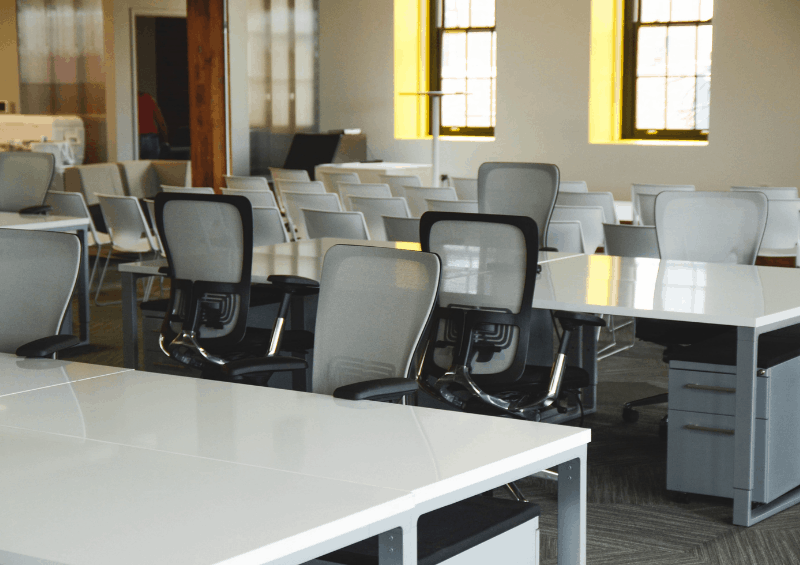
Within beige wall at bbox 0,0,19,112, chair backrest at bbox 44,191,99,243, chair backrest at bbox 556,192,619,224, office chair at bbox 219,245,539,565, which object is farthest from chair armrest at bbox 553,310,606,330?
beige wall at bbox 0,0,19,112

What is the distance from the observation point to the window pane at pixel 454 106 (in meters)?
12.9

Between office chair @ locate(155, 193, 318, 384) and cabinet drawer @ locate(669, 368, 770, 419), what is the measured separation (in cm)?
150

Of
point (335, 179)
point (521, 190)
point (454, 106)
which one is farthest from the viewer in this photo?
point (454, 106)

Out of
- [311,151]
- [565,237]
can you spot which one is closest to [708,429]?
[565,237]

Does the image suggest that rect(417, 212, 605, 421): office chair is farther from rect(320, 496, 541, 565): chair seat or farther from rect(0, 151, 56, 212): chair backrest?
rect(0, 151, 56, 212): chair backrest

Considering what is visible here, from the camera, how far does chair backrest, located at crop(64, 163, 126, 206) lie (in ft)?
33.1

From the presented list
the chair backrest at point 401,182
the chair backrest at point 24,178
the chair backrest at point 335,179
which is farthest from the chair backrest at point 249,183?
the chair backrest at point 24,178

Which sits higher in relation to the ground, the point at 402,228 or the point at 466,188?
the point at 466,188

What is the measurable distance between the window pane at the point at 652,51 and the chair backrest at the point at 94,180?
230 inches

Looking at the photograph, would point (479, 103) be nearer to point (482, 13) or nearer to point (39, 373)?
point (482, 13)

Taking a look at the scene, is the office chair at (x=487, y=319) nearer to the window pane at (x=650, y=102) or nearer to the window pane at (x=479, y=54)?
the window pane at (x=650, y=102)

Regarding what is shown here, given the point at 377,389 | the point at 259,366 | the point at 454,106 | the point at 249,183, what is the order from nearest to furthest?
the point at 377,389
the point at 259,366
the point at 249,183
the point at 454,106

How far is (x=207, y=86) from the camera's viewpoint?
10.4 metres

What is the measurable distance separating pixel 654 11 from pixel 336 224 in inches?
266
